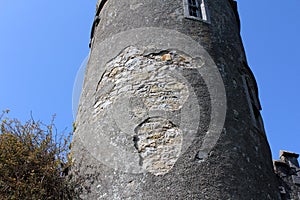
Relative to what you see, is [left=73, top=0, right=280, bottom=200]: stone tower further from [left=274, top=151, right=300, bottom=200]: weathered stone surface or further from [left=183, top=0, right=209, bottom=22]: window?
[left=274, top=151, right=300, bottom=200]: weathered stone surface

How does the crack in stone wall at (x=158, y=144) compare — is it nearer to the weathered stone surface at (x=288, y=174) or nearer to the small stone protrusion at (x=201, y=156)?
the small stone protrusion at (x=201, y=156)

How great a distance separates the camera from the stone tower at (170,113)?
5184 millimetres

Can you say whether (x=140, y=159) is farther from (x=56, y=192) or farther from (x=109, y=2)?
(x=109, y=2)

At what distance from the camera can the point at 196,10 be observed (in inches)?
302

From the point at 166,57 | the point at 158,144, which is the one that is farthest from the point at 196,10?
the point at 158,144

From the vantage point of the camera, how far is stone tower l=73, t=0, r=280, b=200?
518 cm

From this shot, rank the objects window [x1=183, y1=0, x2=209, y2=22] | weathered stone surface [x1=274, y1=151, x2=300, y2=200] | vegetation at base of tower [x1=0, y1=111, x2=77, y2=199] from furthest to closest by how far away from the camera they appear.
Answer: weathered stone surface [x1=274, y1=151, x2=300, y2=200]
window [x1=183, y1=0, x2=209, y2=22]
vegetation at base of tower [x1=0, y1=111, x2=77, y2=199]

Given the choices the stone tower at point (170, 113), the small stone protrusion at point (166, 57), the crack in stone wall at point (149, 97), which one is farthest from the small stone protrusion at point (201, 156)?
the small stone protrusion at point (166, 57)

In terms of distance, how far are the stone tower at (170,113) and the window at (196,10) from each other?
2cm

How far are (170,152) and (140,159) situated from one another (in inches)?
16.7

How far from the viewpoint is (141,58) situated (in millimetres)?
6500

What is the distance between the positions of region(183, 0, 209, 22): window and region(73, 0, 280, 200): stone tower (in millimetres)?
24

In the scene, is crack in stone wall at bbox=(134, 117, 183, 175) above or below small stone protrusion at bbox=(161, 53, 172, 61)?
below

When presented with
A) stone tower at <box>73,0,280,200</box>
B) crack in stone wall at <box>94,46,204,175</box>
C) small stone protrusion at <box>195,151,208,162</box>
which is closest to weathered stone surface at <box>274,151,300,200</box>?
stone tower at <box>73,0,280,200</box>
